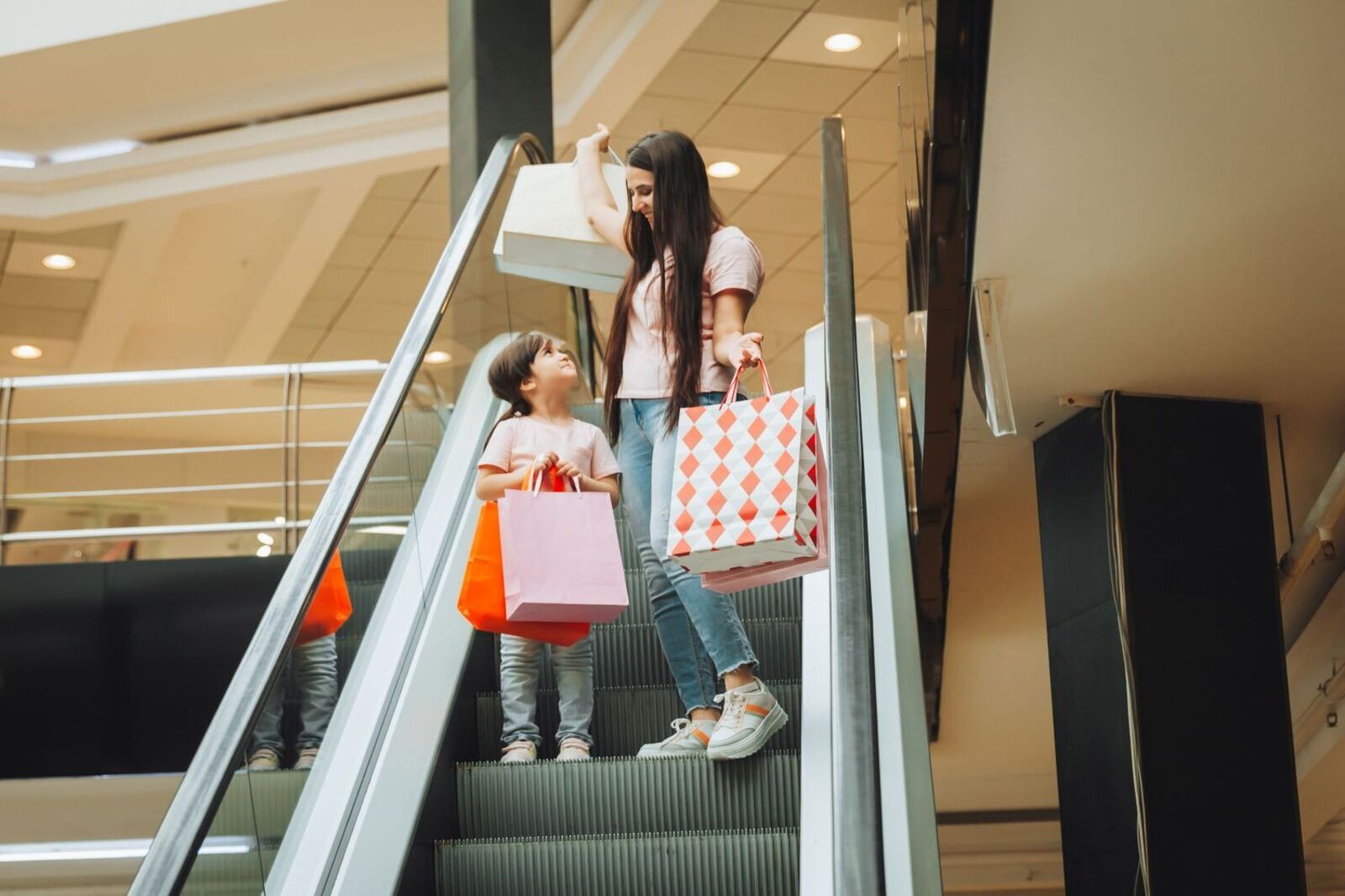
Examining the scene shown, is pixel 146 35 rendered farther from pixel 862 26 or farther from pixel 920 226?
pixel 920 226

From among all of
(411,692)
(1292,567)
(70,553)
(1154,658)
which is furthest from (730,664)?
(70,553)

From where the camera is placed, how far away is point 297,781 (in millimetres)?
3637

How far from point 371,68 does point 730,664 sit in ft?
27.5

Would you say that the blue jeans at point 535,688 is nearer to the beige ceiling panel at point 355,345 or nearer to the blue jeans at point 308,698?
the blue jeans at point 308,698

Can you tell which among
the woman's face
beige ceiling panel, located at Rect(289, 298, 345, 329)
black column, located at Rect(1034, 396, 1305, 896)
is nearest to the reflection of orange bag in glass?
the woman's face

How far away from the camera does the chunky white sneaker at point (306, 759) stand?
3.63m

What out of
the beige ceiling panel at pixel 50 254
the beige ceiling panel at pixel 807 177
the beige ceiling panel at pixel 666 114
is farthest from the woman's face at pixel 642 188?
the beige ceiling panel at pixel 50 254

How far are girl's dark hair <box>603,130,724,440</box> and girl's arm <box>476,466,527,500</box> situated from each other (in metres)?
0.37

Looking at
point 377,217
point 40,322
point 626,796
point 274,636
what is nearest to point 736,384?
point 626,796

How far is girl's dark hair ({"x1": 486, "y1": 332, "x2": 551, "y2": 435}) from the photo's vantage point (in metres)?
5.23

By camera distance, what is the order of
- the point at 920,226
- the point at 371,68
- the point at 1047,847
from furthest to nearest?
the point at 1047,847, the point at 371,68, the point at 920,226

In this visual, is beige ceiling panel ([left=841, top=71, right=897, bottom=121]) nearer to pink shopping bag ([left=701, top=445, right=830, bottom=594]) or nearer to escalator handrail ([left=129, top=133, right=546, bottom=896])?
escalator handrail ([left=129, top=133, right=546, bottom=896])

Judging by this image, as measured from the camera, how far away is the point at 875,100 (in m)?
11.4

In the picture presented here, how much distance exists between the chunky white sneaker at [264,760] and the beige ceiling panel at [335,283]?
36.7ft
